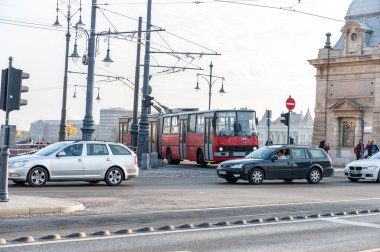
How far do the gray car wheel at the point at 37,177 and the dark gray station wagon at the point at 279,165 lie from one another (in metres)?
6.85

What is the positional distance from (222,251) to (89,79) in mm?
19302

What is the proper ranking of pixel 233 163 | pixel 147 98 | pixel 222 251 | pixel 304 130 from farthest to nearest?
1. pixel 304 130
2. pixel 147 98
3. pixel 233 163
4. pixel 222 251

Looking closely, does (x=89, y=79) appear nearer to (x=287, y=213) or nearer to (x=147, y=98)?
(x=147, y=98)

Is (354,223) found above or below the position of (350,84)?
below

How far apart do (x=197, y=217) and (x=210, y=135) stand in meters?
22.3

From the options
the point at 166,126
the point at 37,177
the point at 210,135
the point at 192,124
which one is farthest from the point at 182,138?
the point at 37,177

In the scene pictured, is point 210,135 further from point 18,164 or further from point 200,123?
point 18,164

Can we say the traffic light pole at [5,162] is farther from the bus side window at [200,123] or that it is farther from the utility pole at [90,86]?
the bus side window at [200,123]

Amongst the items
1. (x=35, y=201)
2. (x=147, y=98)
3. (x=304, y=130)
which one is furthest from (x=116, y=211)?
(x=304, y=130)

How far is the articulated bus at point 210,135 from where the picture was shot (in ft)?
117

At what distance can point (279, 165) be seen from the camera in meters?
26.1

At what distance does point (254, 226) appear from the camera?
41.2 feet

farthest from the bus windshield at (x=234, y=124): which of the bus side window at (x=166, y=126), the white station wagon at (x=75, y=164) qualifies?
the white station wagon at (x=75, y=164)

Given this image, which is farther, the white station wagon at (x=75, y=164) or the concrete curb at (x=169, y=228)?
the white station wagon at (x=75, y=164)
